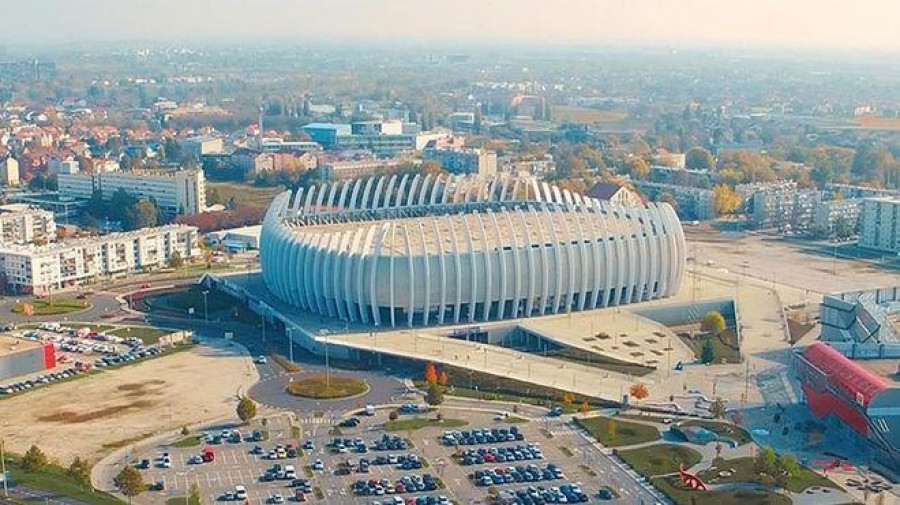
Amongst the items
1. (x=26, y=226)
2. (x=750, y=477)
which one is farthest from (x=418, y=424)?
(x=26, y=226)

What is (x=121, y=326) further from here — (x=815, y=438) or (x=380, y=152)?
(x=380, y=152)

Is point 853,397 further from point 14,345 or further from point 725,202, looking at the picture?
point 725,202

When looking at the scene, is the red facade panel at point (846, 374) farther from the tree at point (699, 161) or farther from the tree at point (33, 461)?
the tree at point (699, 161)

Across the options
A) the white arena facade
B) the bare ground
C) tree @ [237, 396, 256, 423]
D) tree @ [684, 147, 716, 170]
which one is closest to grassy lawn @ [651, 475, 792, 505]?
tree @ [237, 396, 256, 423]

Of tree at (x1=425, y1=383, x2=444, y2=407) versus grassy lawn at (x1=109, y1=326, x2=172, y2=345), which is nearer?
tree at (x1=425, y1=383, x2=444, y2=407)

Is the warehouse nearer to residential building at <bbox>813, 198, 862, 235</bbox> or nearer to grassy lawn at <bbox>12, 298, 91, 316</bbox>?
grassy lawn at <bbox>12, 298, 91, 316</bbox>

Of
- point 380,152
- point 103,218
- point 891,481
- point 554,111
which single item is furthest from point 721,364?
point 554,111
